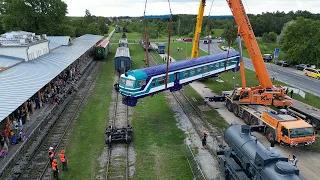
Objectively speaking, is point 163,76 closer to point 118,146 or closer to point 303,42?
point 118,146

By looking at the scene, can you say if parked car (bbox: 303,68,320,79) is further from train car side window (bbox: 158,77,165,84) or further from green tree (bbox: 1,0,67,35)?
green tree (bbox: 1,0,67,35)

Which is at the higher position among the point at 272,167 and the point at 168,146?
the point at 272,167

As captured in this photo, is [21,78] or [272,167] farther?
[21,78]

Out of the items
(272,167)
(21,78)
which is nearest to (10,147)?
(21,78)

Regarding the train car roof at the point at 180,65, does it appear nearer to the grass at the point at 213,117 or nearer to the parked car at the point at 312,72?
the grass at the point at 213,117

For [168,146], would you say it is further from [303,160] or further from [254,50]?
[254,50]

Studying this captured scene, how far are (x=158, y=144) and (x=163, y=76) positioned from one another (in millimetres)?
7411

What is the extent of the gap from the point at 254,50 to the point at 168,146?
11.4 metres

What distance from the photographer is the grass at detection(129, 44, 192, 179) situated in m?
17.5

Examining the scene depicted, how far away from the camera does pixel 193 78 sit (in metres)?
29.9

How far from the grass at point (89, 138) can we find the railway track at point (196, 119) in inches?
Answer: 306

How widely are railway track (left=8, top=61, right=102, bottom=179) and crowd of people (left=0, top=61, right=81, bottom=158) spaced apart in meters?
1.27

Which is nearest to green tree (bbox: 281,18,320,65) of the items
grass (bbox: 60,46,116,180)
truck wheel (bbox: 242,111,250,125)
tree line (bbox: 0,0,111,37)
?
truck wheel (bbox: 242,111,250,125)

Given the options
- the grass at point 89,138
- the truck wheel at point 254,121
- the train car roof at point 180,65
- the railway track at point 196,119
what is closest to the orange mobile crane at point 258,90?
the truck wheel at point 254,121
